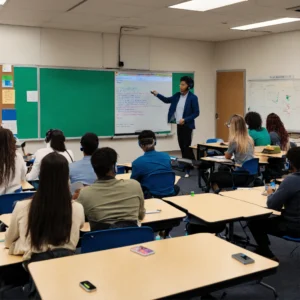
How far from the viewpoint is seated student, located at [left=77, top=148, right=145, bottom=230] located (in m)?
2.74

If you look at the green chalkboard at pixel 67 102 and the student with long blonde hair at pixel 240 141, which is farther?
the green chalkboard at pixel 67 102

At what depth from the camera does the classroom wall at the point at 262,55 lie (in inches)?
334

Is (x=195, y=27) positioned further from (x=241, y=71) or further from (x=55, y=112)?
(x=55, y=112)

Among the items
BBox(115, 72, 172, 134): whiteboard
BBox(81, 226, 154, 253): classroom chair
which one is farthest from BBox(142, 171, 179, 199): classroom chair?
BBox(115, 72, 172, 134): whiteboard

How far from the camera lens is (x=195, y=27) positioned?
8.04 meters

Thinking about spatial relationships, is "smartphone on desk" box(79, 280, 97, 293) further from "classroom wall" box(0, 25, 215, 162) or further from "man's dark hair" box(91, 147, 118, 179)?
"classroom wall" box(0, 25, 215, 162)

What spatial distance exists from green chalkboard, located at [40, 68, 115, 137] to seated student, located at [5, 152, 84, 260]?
6.20 metres

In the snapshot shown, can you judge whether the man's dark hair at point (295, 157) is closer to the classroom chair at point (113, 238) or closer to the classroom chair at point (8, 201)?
the classroom chair at point (113, 238)

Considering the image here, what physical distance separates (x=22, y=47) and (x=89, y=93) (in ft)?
5.16

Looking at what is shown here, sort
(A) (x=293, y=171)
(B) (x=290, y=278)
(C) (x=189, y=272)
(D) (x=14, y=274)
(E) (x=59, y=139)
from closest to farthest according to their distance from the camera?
(C) (x=189, y=272) < (D) (x=14, y=274) < (A) (x=293, y=171) < (B) (x=290, y=278) < (E) (x=59, y=139)

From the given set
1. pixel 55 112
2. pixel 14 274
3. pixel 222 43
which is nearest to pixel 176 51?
pixel 222 43

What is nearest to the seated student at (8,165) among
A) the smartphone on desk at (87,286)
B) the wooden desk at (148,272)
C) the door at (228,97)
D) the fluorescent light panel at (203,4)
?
the wooden desk at (148,272)

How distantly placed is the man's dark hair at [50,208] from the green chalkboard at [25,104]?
6086 millimetres

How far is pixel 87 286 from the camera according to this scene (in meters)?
1.83
